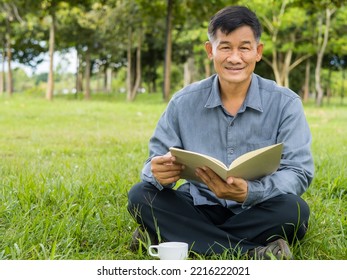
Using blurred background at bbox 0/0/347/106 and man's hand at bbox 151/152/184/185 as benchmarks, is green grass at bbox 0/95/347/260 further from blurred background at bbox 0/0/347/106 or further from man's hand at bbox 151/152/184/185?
blurred background at bbox 0/0/347/106

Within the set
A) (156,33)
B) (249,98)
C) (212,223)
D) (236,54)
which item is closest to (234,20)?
(236,54)

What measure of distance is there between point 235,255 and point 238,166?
0.69m

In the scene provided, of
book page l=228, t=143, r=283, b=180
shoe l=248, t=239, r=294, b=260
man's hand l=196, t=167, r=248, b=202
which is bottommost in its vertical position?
shoe l=248, t=239, r=294, b=260

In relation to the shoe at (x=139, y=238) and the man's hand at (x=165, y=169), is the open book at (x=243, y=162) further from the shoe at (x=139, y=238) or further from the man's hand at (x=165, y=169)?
the shoe at (x=139, y=238)

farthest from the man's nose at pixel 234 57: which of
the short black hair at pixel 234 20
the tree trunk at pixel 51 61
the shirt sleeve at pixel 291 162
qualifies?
the tree trunk at pixel 51 61

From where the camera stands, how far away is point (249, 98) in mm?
3383

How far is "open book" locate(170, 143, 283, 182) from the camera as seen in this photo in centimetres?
280

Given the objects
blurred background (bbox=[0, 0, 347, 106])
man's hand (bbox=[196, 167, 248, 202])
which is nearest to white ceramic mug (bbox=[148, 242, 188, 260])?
man's hand (bbox=[196, 167, 248, 202])

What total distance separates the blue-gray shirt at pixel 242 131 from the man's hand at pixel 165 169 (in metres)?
0.16

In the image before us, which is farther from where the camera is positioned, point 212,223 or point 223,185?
point 212,223

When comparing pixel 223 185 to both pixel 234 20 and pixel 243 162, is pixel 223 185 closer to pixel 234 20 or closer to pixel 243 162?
pixel 243 162

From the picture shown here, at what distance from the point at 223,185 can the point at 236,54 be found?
0.74 m

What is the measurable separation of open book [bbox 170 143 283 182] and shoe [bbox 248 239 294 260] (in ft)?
1.20
